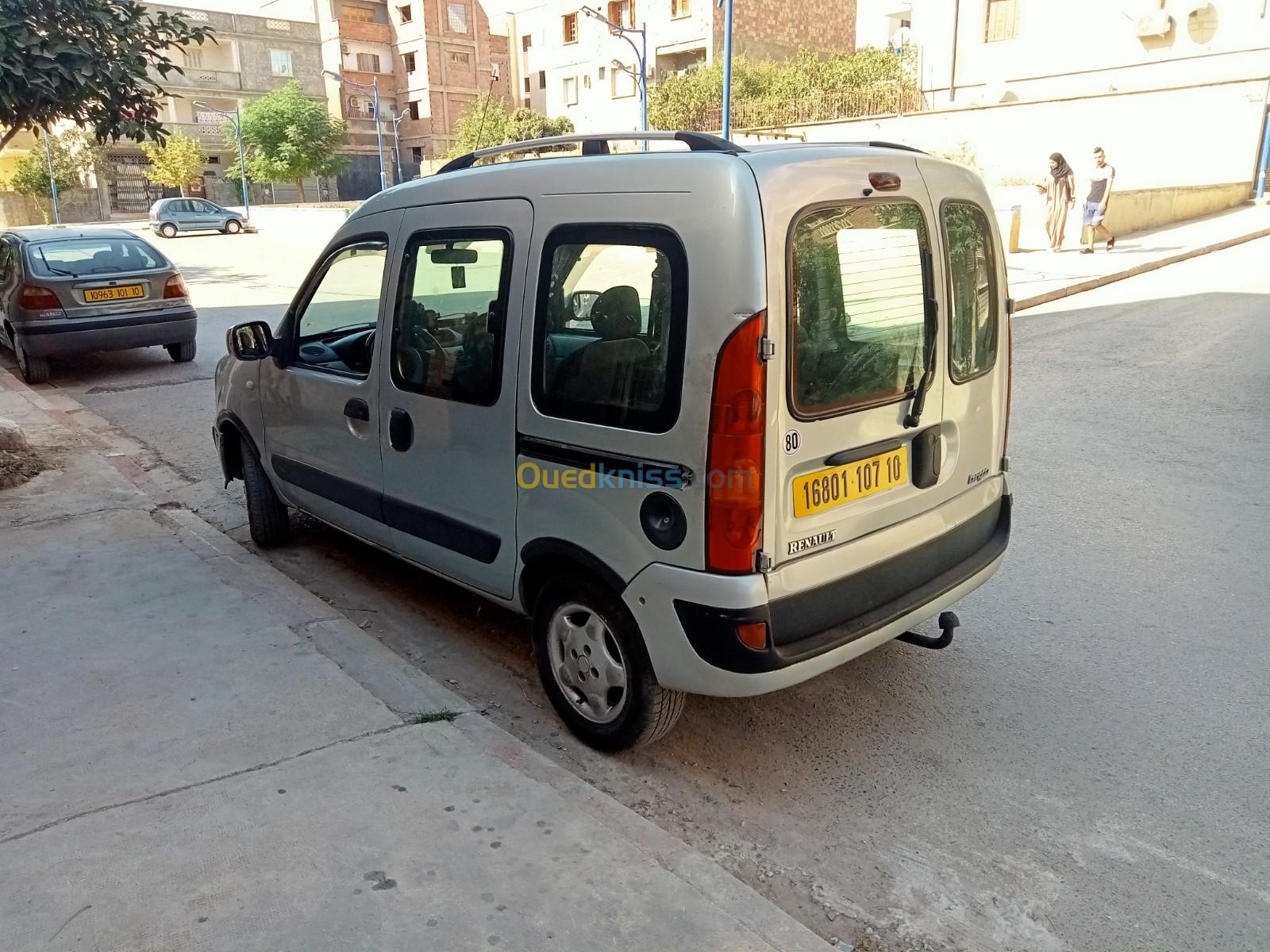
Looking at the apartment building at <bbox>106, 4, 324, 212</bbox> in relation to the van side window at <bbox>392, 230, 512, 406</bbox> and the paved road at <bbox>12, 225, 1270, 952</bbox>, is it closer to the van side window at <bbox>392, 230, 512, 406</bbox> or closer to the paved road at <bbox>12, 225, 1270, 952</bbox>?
the paved road at <bbox>12, 225, 1270, 952</bbox>

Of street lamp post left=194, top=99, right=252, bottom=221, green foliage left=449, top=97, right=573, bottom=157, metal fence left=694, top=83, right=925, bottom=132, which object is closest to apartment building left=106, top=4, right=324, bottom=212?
street lamp post left=194, top=99, right=252, bottom=221

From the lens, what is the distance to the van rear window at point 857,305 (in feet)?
9.28

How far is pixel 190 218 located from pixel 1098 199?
3091cm

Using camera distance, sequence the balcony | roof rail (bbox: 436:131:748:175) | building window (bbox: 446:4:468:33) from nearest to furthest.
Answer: roof rail (bbox: 436:131:748:175) → the balcony → building window (bbox: 446:4:468:33)

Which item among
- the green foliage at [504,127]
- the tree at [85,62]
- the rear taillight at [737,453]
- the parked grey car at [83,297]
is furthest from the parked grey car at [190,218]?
the rear taillight at [737,453]

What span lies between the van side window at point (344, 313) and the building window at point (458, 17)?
6697cm

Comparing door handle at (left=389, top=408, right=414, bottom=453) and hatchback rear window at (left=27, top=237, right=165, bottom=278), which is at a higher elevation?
hatchback rear window at (left=27, top=237, right=165, bottom=278)

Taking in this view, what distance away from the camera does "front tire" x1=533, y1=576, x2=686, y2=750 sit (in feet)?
10.4

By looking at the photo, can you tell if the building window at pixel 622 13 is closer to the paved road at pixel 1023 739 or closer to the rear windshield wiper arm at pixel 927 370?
the paved road at pixel 1023 739

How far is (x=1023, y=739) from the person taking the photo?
3451 millimetres

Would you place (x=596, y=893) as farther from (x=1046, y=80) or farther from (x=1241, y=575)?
(x=1046, y=80)

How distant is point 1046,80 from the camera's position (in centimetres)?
3017

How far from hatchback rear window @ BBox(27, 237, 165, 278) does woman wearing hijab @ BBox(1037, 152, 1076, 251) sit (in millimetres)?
14658

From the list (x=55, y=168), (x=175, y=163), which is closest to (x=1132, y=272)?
(x=175, y=163)
